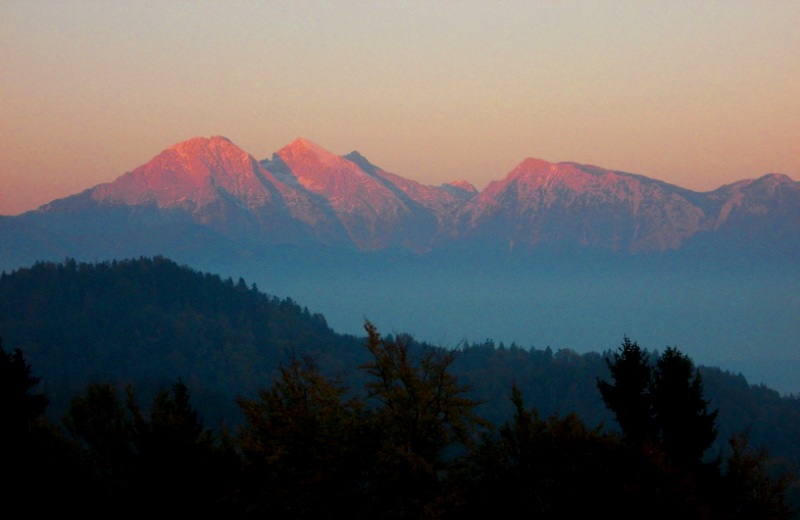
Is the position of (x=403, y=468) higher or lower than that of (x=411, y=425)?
lower

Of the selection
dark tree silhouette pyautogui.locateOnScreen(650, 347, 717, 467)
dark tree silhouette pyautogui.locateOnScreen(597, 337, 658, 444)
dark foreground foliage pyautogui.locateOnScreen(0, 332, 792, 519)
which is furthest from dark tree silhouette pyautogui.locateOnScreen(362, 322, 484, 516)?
dark tree silhouette pyautogui.locateOnScreen(650, 347, 717, 467)

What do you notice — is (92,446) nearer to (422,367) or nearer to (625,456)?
(422,367)

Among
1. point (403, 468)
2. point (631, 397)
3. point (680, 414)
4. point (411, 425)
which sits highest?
point (411, 425)

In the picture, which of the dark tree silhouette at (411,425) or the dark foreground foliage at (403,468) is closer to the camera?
the dark foreground foliage at (403,468)

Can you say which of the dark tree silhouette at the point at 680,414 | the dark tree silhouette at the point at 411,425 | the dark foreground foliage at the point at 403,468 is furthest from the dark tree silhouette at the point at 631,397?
the dark tree silhouette at the point at 411,425

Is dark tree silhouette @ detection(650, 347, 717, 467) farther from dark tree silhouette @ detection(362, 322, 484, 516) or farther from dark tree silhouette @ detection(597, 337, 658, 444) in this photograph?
dark tree silhouette @ detection(362, 322, 484, 516)

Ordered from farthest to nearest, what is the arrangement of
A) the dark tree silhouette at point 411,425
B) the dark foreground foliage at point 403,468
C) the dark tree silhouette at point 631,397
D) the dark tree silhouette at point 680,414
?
the dark tree silhouette at point 631,397, the dark tree silhouette at point 680,414, the dark tree silhouette at point 411,425, the dark foreground foliage at point 403,468

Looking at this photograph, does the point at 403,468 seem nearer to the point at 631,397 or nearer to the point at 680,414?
the point at 631,397

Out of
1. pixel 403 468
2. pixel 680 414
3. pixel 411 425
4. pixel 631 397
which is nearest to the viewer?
pixel 403 468

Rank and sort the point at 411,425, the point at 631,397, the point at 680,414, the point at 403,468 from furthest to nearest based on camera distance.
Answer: the point at 631,397 < the point at 680,414 < the point at 411,425 < the point at 403,468

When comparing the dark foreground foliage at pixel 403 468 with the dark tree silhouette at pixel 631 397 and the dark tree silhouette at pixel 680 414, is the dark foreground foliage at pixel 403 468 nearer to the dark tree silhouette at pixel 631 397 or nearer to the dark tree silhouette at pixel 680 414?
the dark tree silhouette at pixel 680 414

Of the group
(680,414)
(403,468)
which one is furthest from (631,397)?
(403,468)

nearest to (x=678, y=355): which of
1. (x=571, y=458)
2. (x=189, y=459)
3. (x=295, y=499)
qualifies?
(x=571, y=458)

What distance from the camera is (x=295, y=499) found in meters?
38.1
